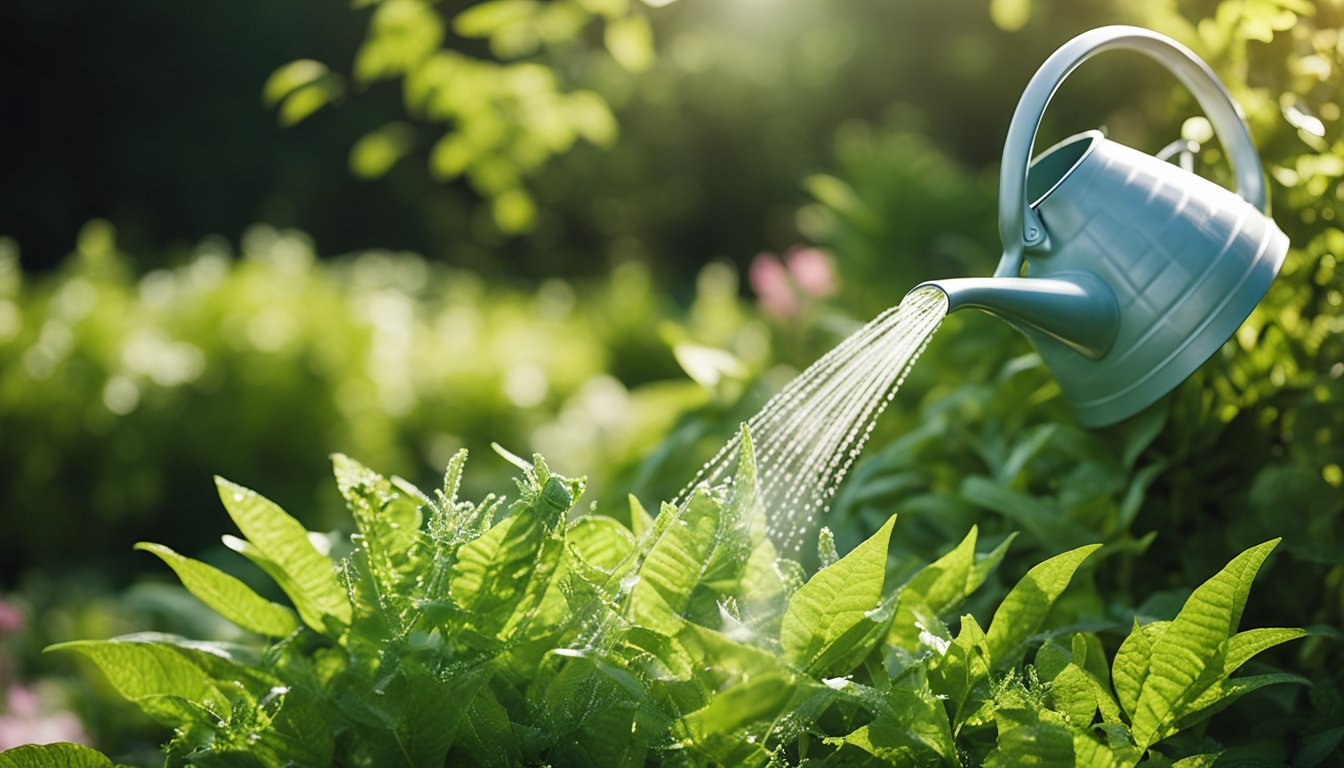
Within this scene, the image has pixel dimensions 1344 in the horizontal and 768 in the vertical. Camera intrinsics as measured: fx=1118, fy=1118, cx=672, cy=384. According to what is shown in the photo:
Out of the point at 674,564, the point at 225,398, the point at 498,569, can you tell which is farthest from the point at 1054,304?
the point at 225,398

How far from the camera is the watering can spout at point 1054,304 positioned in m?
0.97

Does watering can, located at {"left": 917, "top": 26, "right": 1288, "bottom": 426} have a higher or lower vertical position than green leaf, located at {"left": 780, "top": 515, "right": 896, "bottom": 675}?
higher

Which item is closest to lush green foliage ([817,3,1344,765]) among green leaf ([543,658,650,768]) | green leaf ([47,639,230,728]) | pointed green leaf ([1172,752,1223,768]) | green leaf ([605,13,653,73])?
pointed green leaf ([1172,752,1223,768])

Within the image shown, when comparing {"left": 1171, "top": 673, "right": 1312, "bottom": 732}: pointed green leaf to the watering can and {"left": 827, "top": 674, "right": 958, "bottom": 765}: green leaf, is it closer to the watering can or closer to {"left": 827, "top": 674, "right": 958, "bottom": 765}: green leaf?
{"left": 827, "top": 674, "right": 958, "bottom": 765}: green leaf

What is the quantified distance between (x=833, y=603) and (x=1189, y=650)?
0.92 feet

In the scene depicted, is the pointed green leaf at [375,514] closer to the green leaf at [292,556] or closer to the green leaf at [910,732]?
the green leaf at [292,556]

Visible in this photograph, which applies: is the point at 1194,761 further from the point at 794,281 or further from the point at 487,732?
the point at 794,281

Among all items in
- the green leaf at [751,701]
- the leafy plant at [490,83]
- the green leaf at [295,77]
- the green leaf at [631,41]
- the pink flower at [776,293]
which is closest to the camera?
the green leaf at [751,701]

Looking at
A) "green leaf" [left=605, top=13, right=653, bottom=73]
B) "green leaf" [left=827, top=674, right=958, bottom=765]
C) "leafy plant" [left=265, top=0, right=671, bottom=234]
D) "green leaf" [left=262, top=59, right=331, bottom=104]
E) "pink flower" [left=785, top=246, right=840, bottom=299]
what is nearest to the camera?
"green leaf" [left=827, top=674, right=958, bottom=765]

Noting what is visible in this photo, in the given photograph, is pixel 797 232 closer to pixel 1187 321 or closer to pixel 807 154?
pixel 807 154

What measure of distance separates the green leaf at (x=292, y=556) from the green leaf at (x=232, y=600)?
1.8 inches

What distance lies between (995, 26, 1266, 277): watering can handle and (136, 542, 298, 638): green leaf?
2.52 ft

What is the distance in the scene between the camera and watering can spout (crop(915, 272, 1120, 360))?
97cm

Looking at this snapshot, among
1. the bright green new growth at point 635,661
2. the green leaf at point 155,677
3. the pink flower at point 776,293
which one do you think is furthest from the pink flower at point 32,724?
the pink flower at point 776,293
